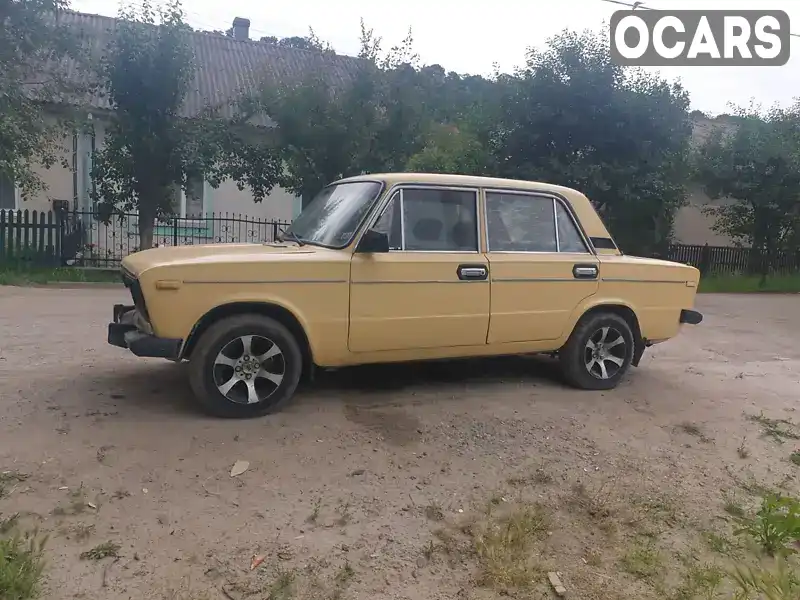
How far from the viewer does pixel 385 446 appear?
4.53 meters

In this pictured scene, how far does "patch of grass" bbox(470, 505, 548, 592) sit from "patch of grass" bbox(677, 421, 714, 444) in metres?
1.97

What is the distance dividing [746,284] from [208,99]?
571 inches

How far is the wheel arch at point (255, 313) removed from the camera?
15.3ft

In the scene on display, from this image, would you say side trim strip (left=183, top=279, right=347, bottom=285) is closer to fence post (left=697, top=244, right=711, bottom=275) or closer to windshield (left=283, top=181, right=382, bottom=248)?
windshield (left=283, top=181, right=382, bottom=248)

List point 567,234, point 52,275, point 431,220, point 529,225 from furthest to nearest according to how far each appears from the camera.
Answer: point 52,275 → point 567,234 → point 529,225 → point 431,220

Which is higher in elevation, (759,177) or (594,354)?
(759,177)

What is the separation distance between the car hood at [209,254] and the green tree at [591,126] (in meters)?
10.5

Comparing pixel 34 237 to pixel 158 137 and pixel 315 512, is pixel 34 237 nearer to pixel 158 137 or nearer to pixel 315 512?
pixel 158 137

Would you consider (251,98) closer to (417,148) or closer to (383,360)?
(417,148)

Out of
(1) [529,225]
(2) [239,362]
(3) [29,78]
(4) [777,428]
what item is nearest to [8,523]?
(2) [239,362]

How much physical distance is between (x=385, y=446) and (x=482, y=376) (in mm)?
2047

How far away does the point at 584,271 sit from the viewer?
5.84 metres

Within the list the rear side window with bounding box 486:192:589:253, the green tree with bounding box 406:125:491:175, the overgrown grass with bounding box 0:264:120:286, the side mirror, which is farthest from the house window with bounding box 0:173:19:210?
the rear side window with bounding box 486:192:589:253

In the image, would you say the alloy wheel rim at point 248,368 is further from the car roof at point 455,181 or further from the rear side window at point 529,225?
the rear side window at point 529,225
